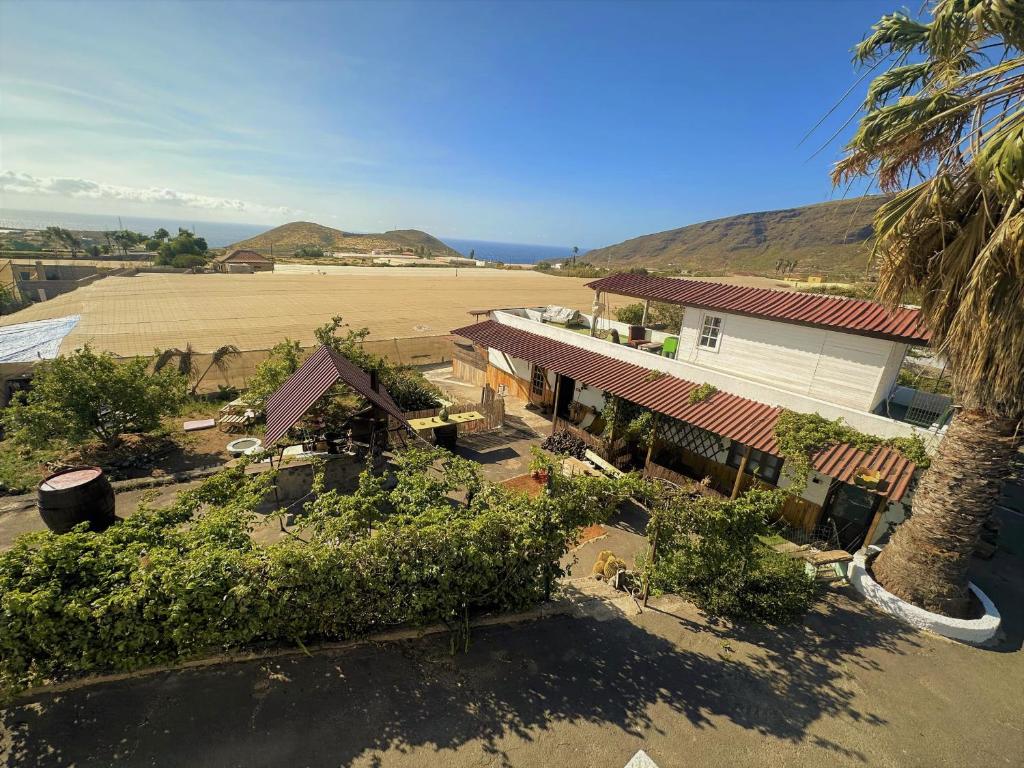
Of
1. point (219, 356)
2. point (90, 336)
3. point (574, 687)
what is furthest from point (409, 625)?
point (90, 336)

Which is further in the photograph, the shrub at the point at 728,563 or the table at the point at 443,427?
the table at the point at 443,427

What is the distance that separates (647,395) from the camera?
14047 mm

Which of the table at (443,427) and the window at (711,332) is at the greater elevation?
the window at (711,332)

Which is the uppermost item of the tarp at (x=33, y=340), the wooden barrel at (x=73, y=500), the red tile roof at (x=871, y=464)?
the red tile roof at (x=871, y=464)

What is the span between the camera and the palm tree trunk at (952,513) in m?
7.90

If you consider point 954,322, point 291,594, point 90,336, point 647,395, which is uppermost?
point 954,322

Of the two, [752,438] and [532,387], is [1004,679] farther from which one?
[532,387]

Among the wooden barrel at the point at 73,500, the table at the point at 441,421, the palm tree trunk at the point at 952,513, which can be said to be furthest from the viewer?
the table at the point at 441,421

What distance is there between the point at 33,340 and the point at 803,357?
118 ft

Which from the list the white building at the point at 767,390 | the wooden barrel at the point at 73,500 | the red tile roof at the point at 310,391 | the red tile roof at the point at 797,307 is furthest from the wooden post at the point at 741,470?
the wooden barrel at the point at 73,500

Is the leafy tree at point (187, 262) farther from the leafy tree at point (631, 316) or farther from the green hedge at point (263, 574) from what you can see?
the green hedge at point (263, 574)

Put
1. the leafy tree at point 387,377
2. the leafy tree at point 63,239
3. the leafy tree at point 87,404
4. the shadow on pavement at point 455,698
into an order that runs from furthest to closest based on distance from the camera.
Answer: the leafy tree at point 63,239 → the leafy tree at point 387,377 → the leafy tree at point 87,404 → the shadow on pavement at point 455,698

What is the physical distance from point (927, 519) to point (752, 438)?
3.64 metres

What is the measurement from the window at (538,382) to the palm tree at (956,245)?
13.6m
